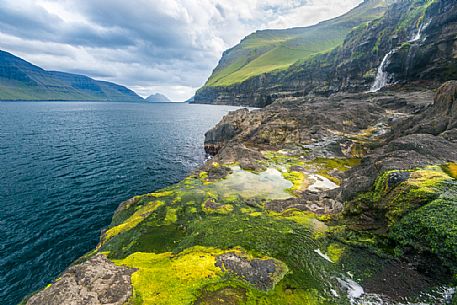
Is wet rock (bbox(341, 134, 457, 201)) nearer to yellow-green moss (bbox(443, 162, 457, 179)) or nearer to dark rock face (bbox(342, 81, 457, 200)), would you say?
dark rock face (bbox(342, 81, 457, 200))

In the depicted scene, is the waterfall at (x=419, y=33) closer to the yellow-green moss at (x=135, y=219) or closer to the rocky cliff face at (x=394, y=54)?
the rocky cliff face at (x=394, y=54)

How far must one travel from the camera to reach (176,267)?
12.1 metres

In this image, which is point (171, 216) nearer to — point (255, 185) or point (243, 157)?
point (255, 185)

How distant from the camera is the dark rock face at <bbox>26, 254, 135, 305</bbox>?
31.6 feet

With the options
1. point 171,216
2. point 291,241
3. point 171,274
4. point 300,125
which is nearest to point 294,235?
point 291,241

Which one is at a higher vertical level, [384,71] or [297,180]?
[384,71]

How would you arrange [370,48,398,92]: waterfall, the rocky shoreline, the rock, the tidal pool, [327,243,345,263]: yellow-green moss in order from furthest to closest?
[370,48,398,92]: waterfall, the rock, the tidal pool, [327,243,345,263]: yellow-green moss, the rocky shoreline

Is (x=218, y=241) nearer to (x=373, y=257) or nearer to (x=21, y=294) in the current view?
(x=373, y=257)

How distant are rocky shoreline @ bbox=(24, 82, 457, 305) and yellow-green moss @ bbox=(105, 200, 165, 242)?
166 mm

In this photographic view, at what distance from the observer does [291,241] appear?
1491cm

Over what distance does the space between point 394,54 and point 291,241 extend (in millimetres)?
104133

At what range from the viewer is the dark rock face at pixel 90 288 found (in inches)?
380

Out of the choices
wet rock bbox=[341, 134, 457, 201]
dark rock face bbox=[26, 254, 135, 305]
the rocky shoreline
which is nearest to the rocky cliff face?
the rocky shoreline

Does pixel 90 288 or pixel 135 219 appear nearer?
pixel 90 288
